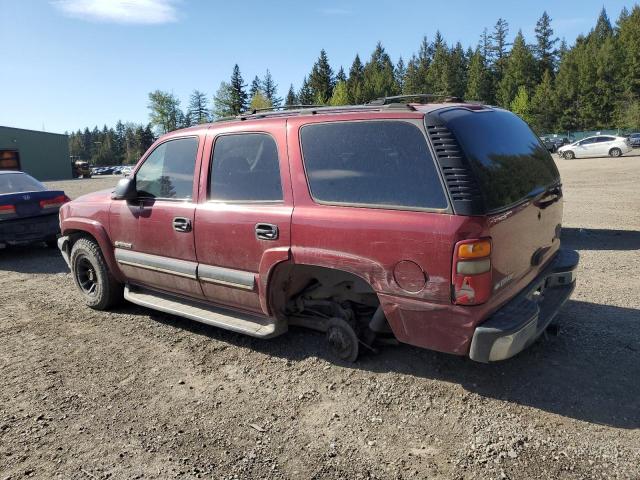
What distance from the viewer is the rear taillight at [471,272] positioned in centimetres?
288

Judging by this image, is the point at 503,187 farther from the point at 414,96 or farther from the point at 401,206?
the point at 414,96

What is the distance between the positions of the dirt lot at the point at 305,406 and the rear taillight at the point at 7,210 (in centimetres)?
405

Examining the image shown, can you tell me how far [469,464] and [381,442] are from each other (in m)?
0.52

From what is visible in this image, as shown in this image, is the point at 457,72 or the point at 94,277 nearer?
the point at 94,277

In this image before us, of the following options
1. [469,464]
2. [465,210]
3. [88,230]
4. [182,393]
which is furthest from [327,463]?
[88,230]

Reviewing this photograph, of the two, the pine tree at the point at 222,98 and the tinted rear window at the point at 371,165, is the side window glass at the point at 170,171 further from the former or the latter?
the pine tree at the point at 222,98

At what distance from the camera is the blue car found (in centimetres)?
833

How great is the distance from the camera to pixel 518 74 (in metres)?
85.9

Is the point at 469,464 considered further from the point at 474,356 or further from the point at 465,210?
the point at 465,210

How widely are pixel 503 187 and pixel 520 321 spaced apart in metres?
0.86

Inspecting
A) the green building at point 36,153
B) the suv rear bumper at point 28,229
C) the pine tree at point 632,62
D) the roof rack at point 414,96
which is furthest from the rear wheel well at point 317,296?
the pine tree at point 632,62

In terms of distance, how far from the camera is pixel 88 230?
17.2 ft

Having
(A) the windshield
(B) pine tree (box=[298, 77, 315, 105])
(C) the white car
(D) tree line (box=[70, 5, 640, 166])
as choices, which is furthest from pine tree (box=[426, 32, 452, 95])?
(A) the windshield

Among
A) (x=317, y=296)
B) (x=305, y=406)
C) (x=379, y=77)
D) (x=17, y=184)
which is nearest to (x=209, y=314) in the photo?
(x=317, y=296)
